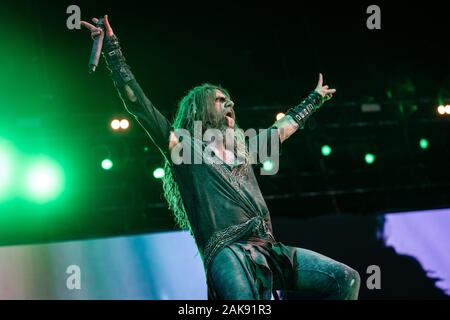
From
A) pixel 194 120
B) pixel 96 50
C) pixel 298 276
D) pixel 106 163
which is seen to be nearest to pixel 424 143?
pixel 106 163

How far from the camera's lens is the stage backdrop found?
5.46m

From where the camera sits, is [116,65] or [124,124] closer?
[116,65]

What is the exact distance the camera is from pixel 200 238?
105 inches

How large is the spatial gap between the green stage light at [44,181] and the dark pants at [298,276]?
4.30 m

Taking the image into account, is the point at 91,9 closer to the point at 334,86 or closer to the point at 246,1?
the point at 246,1

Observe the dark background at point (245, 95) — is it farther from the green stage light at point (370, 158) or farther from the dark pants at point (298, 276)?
the dark pants at point (298, 276)

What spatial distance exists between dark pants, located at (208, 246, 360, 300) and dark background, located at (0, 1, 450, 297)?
338 centimetres

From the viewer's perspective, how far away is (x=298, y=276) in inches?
102

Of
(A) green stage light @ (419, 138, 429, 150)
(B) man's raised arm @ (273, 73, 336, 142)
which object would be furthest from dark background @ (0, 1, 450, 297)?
(B) man's raised arm @ (273, 73, 336, 142)

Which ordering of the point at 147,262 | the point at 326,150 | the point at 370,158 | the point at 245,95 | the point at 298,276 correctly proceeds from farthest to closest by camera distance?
the point at 370,158 → the point at 326,150 → the point at 245,95 → the point at 147,262 → the point at 298,276

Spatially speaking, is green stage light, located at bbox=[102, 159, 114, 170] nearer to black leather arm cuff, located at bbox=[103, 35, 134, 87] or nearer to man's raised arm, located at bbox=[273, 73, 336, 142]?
man's raised arm, located at bbox=[273, 73, 336, 142]

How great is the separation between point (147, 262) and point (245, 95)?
277cm

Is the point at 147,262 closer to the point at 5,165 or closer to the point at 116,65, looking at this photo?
the point at 5,165
